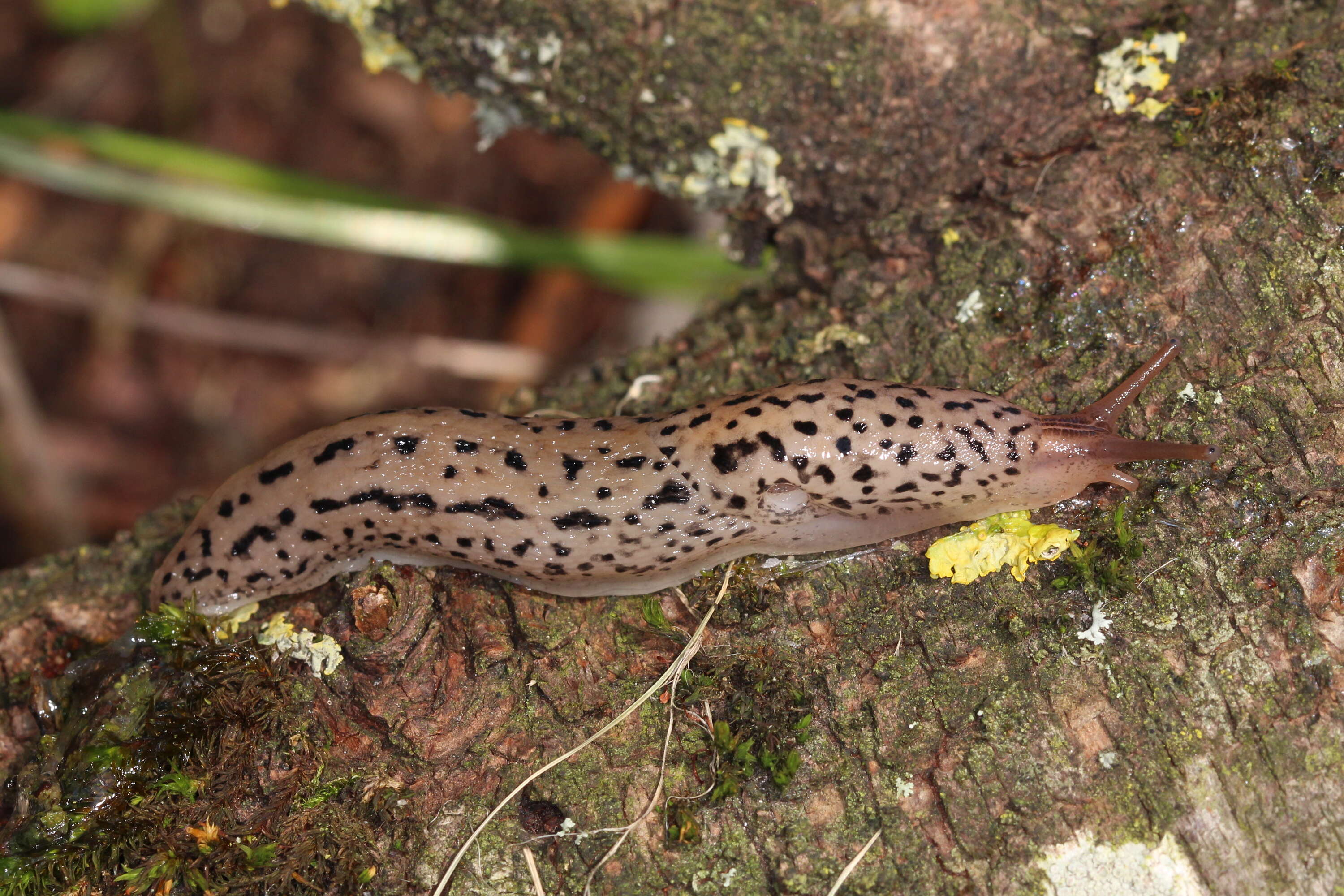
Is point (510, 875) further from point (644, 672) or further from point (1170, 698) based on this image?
point (1170, 698)

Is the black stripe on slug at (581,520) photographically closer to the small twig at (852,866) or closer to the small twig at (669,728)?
the small twig at (669,728)

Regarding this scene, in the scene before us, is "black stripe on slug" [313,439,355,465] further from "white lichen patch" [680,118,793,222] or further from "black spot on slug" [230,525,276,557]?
"white lichen patch" [680,118,793,222]

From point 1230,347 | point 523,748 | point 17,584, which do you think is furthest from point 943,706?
point 17,584

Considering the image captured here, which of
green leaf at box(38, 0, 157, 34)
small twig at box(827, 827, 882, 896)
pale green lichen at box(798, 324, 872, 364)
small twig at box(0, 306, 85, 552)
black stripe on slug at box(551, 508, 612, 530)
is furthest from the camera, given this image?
green leaf at box(38, 0, 157, 34)

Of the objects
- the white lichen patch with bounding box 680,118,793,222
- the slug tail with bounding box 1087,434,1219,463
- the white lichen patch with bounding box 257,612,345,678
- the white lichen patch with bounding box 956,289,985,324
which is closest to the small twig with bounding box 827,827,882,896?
the slug tail with bounding box 1087,434,1219,463

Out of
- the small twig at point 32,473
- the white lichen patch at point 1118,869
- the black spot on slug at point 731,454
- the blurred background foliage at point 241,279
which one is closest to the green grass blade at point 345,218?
the blurred background foliage at point 241,279

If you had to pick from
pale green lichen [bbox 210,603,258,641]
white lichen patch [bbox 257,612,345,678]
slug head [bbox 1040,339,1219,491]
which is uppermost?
slug head [bbox 1040,339,1219,491]
